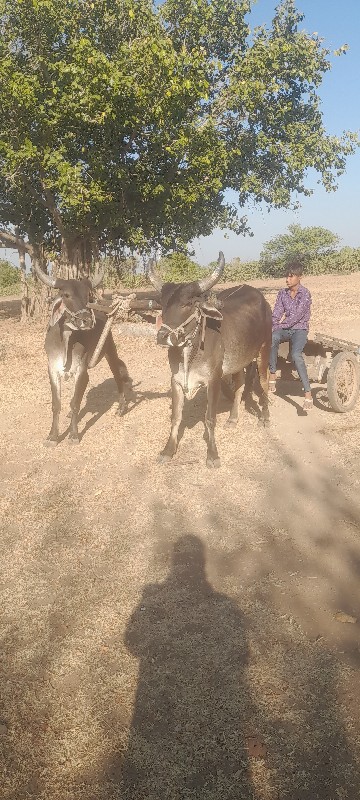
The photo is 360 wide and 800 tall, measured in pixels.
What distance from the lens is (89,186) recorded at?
14.3 m

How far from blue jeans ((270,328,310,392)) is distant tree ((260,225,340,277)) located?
1274 inches

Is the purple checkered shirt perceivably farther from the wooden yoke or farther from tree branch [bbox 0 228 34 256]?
tree branch [bbox 0 228 34 256]

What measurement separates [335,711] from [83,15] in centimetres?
1811

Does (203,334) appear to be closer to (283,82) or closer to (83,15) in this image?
(83,15)

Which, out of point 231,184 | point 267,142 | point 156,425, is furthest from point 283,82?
point 156,425

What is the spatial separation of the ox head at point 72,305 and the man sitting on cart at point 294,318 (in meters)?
3.16

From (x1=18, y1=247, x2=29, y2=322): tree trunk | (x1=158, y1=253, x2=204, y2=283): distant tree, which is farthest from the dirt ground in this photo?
(x1=158, y1=253, x2=204, y2=283): distant tree

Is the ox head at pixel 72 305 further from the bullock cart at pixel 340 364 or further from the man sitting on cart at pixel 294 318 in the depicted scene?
the bullock cart at pixel 340 364

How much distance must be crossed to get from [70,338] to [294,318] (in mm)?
3537

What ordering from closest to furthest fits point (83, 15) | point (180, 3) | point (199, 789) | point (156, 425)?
point (199, 789)
point (156, 425)
point (83, 15)
point (180, 3)

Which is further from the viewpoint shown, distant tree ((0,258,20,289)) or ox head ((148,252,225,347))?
→ distant tree ((0,258,20,289))

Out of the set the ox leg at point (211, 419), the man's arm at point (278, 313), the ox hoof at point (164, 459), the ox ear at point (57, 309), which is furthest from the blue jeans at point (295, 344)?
the ox ear at point (57, 309)

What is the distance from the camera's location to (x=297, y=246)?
1700 inches

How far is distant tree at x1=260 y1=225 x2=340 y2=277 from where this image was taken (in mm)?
40938
